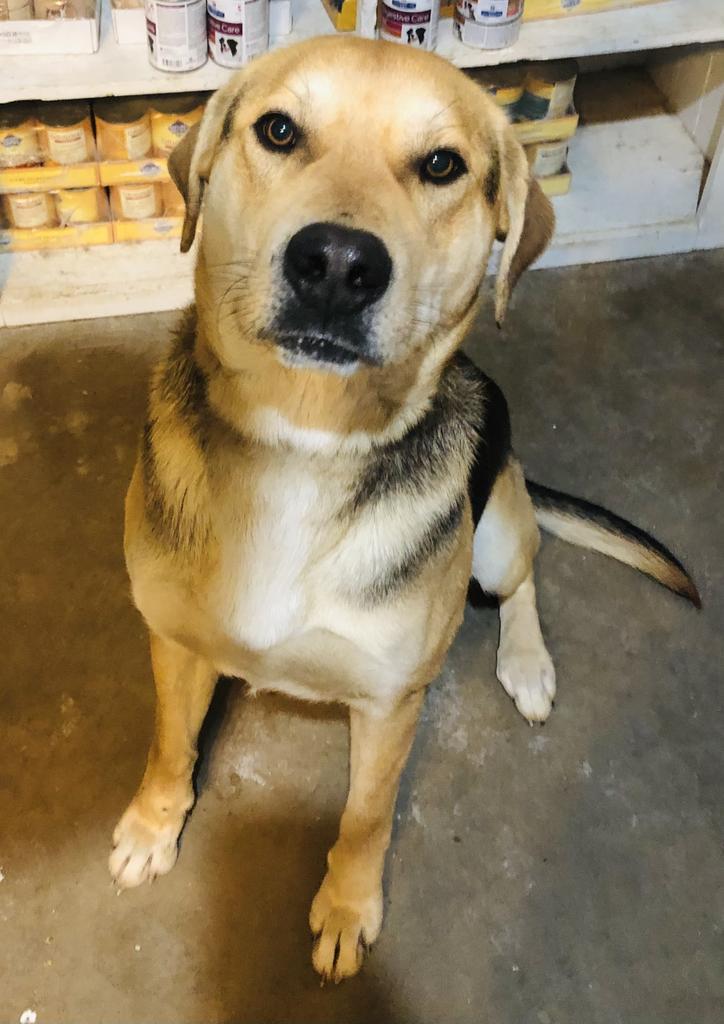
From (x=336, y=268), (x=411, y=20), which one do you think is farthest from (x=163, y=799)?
(x=411, y=20)

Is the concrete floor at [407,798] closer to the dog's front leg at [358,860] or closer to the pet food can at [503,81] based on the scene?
the dog's front leg at [358,860]

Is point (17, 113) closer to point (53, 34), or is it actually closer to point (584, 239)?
point (53, 34)

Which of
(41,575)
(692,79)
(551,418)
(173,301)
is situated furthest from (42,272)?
(692,79)

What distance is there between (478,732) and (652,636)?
496mm

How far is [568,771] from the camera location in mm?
2146

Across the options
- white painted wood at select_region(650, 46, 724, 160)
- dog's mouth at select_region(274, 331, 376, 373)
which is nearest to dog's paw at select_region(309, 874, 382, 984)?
dog's mouth at select_region(274, 331, 376, 373)

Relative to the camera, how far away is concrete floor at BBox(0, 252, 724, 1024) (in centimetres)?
186

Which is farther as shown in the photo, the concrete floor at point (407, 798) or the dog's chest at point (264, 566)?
the concrete floor at point (407, 798)

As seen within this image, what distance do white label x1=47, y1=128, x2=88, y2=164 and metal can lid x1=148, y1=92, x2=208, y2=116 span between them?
205 millimetres

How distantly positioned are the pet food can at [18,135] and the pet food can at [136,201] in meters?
0.24

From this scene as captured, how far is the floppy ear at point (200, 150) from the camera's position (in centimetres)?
149

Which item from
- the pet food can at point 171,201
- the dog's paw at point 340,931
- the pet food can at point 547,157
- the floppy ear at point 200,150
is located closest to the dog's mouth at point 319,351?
the floppy ear at point 200,150

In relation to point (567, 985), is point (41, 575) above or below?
above

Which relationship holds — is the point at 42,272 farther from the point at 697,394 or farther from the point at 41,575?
the point at 697,394
